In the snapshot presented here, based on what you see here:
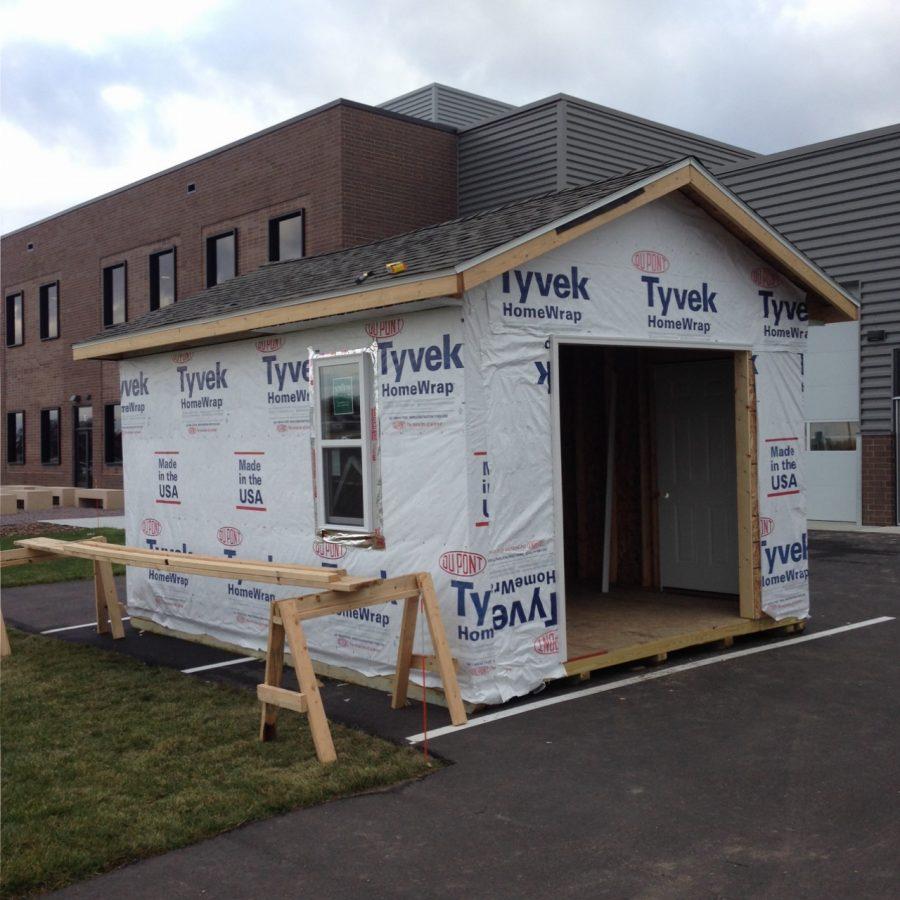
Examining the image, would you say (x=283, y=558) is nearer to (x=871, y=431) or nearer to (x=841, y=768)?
(x=841, y=768)

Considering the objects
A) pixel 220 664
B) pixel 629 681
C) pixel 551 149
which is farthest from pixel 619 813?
pixel 551 149

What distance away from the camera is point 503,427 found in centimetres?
719

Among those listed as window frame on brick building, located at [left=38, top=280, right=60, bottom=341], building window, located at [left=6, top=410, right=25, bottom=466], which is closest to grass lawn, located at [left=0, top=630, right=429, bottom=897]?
window frame on brick building, located at [left=38, top=280, right=60, bottom=341]

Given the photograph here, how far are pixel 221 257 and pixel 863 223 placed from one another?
43.9ft

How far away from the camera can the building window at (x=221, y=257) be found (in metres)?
22.7

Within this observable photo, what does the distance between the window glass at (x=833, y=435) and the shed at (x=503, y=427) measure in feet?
29.5

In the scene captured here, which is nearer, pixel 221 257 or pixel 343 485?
pixel 343 485

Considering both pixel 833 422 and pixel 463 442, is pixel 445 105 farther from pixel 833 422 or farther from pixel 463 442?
pixel 463 442

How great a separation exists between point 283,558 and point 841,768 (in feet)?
15.5

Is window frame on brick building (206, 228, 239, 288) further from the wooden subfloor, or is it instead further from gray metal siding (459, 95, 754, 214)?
the wooden subfloor

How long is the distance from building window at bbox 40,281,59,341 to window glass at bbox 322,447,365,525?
2365cm

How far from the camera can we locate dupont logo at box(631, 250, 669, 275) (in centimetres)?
816

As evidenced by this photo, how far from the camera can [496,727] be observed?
260 inches

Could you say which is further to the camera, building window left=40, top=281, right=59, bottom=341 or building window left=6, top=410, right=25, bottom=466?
building window left=6, top=410, right=25, bottom=466
